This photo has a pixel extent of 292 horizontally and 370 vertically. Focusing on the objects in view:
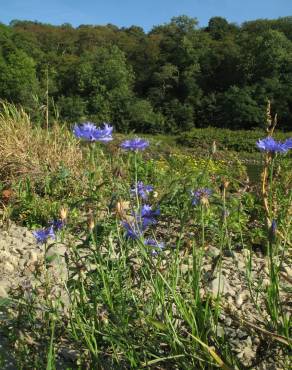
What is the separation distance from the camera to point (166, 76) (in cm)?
4788

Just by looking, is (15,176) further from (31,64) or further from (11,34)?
(11,34)

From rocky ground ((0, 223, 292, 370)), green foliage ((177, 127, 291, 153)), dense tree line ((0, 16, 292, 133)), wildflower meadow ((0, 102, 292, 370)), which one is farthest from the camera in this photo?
dense tree line ((0, 16, 292, 133))

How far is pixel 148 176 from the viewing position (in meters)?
4.74

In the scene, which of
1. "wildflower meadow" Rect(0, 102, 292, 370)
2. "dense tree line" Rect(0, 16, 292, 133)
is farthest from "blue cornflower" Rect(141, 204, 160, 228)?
"dense tree line" Rect(0, 16, 292, 133)

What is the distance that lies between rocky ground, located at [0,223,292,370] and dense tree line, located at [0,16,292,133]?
1374 inches

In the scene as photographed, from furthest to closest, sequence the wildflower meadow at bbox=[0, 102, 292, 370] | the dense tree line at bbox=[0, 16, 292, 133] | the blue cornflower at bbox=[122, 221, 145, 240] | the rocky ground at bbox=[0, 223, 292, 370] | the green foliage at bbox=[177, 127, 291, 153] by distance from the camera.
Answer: the dense tree line at bbox=[0, 16, 292, 133] → the green foliage at bbox=[177, 127, 291, 153] → the rocky ground at bbox=[0, 223, 292, 370] → the wildflower meadow at bbox=[0, 102, 292, 370] → the blue cornflower at bbox=[122, 221, 145, 240]

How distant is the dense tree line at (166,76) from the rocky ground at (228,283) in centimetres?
3491

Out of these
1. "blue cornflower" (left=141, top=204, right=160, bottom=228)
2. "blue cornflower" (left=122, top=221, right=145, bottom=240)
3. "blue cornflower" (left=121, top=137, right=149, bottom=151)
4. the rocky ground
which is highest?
"blue cornflower" (left=121, top=137, right=149, bottom=151)

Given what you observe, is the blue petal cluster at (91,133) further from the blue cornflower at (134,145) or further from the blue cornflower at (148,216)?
the blue cornflower at (148,216)

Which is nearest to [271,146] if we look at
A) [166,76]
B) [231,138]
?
[231,138]

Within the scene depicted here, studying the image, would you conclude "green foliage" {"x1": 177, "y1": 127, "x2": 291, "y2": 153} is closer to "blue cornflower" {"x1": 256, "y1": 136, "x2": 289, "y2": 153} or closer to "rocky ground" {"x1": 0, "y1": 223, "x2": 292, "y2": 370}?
"rocky ground" {"x1": 0, "y1": 223, "x2": 292, "y2": 370}

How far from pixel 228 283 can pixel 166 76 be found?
46606 millimetres

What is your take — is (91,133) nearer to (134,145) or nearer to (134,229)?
(134,145)

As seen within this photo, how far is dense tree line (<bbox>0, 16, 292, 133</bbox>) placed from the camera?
41625 millimetres
